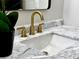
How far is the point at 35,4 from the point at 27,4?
12cm

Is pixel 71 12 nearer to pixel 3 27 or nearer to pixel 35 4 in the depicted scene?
pixel 35 4

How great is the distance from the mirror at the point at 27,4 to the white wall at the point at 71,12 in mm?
324

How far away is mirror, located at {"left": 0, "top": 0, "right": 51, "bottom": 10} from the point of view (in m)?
1.30

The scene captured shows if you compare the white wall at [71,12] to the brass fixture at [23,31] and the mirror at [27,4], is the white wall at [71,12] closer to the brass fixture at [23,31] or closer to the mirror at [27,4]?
the mirror at [27,4]

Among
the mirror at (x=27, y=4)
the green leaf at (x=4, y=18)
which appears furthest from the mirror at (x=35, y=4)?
the green leaf at (x=4, y=18)

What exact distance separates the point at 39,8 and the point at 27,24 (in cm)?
24

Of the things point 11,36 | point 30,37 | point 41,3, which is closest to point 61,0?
point 41,3

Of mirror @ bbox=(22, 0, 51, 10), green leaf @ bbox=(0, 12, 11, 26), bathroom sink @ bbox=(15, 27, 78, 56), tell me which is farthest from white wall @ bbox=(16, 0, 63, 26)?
green leaf @ bbox=(0, 12, 11, 26)

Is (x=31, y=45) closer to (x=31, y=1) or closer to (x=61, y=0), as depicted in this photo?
(x=31, y=1)

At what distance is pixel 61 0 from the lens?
1891mm

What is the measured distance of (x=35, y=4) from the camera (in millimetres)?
1546

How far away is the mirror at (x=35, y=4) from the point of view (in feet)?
4.69

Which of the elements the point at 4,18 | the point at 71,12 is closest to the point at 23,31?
the point at 4,18

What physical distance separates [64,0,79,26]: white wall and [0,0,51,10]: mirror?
32 centimetres
